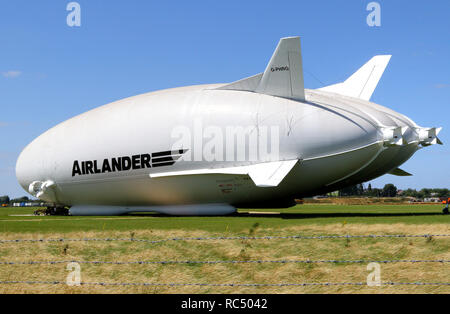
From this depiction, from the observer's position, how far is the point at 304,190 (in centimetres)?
3706

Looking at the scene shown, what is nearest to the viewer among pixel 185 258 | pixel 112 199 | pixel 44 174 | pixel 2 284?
pixel 2 284

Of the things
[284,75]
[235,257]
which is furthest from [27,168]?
[235,257]

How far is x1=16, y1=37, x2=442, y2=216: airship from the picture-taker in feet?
112

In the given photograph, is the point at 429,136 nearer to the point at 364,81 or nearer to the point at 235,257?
the point at 364,81

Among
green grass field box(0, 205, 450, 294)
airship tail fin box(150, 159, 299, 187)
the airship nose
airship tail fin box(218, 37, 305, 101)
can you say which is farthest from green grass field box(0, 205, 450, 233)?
the airship nose

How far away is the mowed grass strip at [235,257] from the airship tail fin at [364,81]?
2239 cm

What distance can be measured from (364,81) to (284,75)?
12.3 m

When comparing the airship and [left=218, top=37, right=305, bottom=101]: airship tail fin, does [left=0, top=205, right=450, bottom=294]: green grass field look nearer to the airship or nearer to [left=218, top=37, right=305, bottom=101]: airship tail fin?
the airship

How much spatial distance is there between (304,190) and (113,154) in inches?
629

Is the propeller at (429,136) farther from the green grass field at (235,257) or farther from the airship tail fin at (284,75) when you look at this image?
the green grass field at (235,257)

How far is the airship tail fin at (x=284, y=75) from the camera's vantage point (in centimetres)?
3450

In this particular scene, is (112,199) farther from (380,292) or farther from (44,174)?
(380,292)

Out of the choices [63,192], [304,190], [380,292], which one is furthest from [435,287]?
[63,192]

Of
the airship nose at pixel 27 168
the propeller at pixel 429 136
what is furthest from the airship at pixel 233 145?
the airship nose at pixel 27 168
